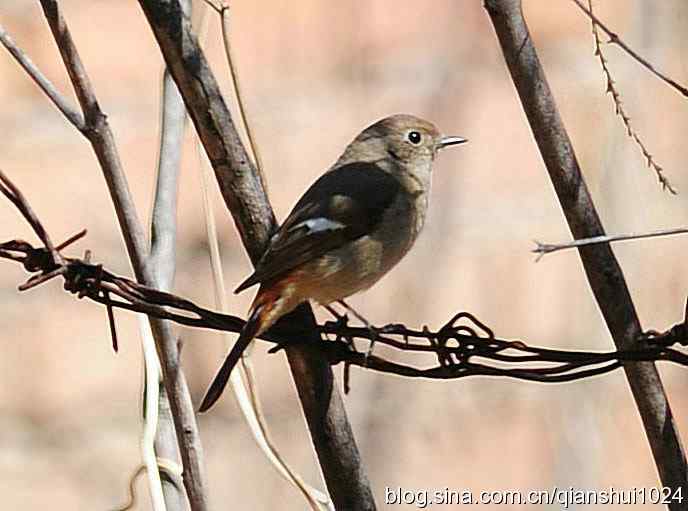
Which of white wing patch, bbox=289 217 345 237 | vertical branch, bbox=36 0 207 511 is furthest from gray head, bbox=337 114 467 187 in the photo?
vertical branch, bbox=36 0 207 511

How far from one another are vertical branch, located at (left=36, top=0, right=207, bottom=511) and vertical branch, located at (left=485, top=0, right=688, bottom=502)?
18.3 inches

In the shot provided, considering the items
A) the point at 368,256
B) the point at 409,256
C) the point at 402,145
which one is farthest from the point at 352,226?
the point at 409,256

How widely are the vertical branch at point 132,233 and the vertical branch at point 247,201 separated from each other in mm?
153

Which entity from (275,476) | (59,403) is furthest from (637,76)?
(59,403)

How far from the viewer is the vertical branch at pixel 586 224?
4.87 ft

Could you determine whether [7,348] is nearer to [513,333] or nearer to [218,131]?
[513,333]

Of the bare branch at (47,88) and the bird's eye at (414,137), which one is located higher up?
the bird's eye at (414,137)

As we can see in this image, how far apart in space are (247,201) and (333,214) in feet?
2.21

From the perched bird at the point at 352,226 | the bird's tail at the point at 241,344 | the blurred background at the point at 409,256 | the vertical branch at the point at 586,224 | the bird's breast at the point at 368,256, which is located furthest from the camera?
the blurred background at the point at 409,256

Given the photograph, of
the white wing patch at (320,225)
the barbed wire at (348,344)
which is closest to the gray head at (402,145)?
the white wing patch at (320,225)

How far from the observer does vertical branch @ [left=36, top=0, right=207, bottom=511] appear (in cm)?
153

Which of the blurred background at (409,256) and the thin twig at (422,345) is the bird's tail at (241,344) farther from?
the blurred background at (409,256)

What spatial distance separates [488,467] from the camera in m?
3.18

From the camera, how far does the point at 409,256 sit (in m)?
3.09
